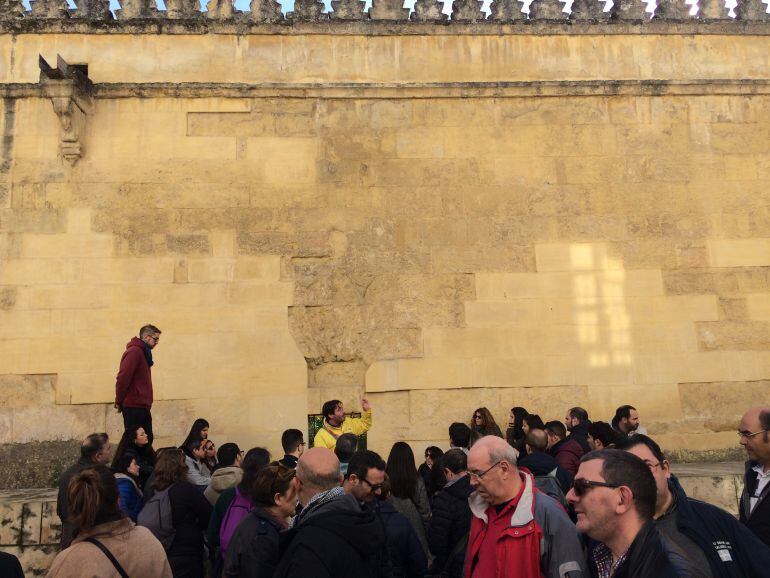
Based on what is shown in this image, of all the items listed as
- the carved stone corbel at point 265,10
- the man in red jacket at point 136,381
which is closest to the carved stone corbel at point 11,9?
the carved stone corbel at point 265,10

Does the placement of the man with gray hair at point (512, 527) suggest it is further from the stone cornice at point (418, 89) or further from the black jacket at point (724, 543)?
the stone cornice at point (418, 89)

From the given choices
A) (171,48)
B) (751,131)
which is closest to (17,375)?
(171,48)

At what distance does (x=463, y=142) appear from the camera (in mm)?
8883

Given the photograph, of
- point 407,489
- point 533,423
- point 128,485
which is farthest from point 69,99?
point 533,423

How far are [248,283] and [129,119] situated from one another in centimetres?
257

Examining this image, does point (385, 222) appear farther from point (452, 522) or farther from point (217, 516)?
point (452, 522)

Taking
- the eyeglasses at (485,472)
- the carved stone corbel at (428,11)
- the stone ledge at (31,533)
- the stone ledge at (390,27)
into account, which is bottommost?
the stone ledge at (31,533)

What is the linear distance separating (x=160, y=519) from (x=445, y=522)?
5.86 feet

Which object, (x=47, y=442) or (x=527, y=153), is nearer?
(x=47, y=442)

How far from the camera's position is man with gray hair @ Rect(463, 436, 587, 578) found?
9.61ft

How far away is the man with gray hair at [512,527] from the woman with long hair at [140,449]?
3.25 metres

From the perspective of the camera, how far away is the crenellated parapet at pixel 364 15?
8.96 meters

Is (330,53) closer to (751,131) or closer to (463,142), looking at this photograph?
(463,142)

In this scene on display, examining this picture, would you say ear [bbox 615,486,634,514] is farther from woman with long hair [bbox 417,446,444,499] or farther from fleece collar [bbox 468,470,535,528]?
woman with long hair [bbox 417,446,444,499]
